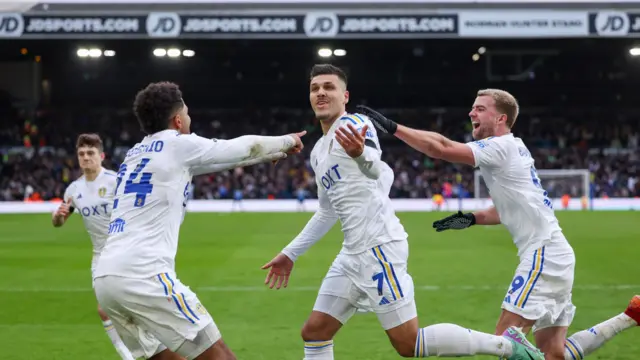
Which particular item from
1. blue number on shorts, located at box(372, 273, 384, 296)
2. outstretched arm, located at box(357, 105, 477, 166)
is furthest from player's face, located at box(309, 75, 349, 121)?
blue number on shorts, located at box(372, 273, 384, 296)

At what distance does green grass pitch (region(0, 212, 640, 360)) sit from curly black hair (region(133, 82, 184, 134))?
12.5ft

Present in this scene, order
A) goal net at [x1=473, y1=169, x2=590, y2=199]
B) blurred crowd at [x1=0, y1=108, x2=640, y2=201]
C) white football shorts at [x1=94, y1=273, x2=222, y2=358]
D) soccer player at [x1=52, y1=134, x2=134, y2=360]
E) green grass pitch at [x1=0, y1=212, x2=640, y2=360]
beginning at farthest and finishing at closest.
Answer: blurred crowd at [x1=0, y1=108, x2=640, y2=201], goal net at [x1=473, y1=169, x2=590, y2=199], green grass pitch at [x1=0, y1=212, x2=640, y2=360], soccer player at [x1=52, y1=134, x2=134, y2=360], white football shorts at [x1=94, y1=273, x2=222, y2=358]

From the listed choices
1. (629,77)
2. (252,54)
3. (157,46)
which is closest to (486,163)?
(157,46)

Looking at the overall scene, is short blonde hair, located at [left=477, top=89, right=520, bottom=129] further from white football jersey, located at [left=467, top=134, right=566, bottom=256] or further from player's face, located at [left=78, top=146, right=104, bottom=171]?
player's face, located at [left=78, top=146, right=104, bottom=171]

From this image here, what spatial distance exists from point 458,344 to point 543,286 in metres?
0.79

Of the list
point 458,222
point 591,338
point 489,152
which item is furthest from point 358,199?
point 591,338

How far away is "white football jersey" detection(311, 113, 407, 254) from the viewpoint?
558cm

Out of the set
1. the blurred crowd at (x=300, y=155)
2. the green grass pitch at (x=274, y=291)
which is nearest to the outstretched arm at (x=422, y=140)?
the green grass pitch at (x=274, y=291)

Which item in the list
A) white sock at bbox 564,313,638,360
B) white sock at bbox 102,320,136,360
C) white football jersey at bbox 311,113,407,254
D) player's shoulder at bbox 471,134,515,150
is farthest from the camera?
white sock at bbox 102,320,136,360

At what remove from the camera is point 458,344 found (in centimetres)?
539

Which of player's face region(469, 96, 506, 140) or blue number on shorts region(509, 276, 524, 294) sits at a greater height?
player's face region(469, 96, 506, 140)

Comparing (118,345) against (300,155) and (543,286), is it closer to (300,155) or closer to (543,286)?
(543,286)

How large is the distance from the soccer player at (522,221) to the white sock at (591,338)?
10mm

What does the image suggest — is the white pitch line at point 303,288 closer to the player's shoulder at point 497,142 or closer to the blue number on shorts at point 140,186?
the player's shoulder at point 497,142
